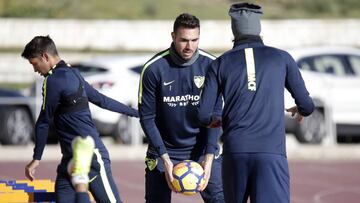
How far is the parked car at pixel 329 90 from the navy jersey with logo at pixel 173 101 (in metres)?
11.4

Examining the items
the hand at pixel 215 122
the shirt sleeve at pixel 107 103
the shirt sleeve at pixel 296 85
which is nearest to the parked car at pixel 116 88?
the shirt sleeve at pixel 107 103

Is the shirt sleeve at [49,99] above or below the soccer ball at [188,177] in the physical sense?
above

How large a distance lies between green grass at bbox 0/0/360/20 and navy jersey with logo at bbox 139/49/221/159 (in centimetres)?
3115

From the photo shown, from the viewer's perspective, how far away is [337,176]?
18.0 meters

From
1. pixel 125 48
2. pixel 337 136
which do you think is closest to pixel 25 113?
pixel 337 136

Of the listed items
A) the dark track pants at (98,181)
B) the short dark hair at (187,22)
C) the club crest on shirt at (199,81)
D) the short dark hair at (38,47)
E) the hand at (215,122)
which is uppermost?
the short dark hair at (187,22)

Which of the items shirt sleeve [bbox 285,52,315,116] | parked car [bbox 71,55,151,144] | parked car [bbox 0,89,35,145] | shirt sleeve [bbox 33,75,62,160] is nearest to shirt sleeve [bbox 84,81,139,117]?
shirt sleeve [bbox 33,75,62,160]

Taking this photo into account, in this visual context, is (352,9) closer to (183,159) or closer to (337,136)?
(337,136)

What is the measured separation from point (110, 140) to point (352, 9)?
23.1 m

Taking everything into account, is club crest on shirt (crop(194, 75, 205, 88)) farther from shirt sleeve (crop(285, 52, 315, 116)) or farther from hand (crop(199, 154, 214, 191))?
shirt sleeve (crop(285, 52, 315, 116))

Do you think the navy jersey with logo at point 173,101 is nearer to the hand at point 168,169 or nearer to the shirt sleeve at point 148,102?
the shirt sleeve at point 148,102

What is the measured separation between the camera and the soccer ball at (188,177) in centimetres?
888

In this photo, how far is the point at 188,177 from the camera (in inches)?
349

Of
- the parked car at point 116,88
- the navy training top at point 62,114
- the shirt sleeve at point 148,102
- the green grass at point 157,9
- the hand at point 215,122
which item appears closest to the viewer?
the hand at point 215,122
